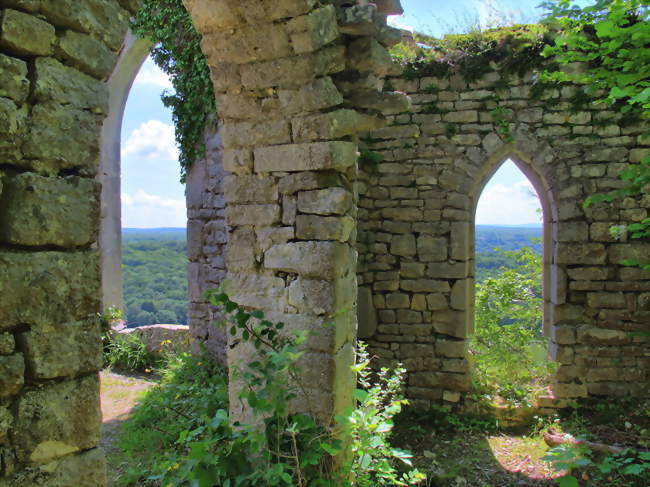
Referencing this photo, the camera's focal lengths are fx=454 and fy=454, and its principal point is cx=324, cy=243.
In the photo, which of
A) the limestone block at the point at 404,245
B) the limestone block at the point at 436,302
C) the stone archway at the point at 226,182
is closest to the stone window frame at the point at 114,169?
the stone archway at the point at 226,182

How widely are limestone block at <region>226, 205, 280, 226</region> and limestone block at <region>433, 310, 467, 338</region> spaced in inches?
124

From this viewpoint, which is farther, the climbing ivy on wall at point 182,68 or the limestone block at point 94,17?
the climbing ivy on wall at point 182,68

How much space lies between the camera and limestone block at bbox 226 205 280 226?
323 centimetres

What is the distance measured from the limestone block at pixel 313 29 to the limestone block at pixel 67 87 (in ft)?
5.62

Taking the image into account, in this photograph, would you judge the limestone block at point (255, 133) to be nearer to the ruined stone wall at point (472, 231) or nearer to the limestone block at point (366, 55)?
the limestone block at point (366, 55)

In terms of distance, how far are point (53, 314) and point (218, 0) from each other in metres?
2.44

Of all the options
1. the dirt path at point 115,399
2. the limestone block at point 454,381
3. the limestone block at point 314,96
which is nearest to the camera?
Answer: the limestone block at point 314,96

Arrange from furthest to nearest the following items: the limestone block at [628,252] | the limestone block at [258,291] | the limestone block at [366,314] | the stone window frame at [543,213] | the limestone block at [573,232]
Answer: the limestone block at [366,314] < the stone window frame at [543,213] < the limestone block at [573,232] < the limestone block at [628,252] < the limestone block at [258,291]

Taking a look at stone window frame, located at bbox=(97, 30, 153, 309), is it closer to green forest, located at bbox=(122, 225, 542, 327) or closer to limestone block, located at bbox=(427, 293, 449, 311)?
green forest, located at bbox=(122, 225, 542, 327)

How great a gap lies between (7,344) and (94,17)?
111 cm

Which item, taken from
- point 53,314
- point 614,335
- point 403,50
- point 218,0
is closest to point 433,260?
point 614,335

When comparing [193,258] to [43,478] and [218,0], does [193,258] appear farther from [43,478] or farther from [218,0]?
[43,478]

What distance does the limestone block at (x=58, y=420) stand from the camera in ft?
4.49

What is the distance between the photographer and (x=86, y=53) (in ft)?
5.04
